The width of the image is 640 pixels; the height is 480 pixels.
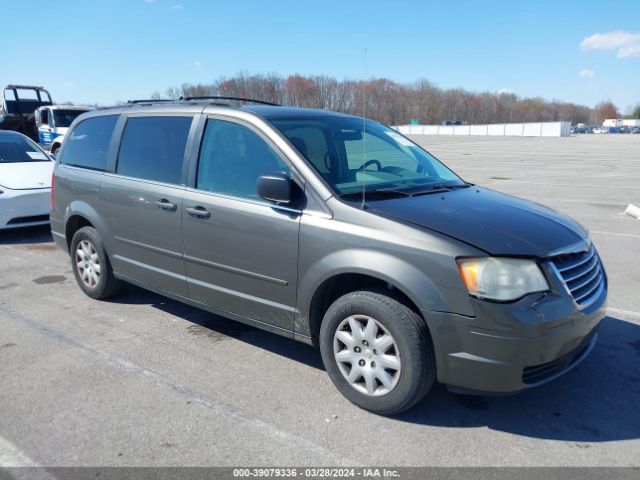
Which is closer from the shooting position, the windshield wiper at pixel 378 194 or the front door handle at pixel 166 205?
the windshield wiper at pixel 378 194

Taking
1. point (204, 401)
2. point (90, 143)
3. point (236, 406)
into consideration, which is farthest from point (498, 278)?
point (90, 143)

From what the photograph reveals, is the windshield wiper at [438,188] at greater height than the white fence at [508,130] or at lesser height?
Result: lesser

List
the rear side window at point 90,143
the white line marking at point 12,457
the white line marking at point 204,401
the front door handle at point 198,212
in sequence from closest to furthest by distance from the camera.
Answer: the white line marking at point 12,457, the white line marking at point 204,401, the front door handle at point 198,212, the rear side window at point 90,143

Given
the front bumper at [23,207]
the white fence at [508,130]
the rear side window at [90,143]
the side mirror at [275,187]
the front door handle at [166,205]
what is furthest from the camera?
the white fence at [508,130]

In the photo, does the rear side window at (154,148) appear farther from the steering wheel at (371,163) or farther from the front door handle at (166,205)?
the steering wheel at (371,163)

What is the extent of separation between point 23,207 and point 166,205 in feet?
15.9

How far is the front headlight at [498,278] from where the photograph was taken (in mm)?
2803

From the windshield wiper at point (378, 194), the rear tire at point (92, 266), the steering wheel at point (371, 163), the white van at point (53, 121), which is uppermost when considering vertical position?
the white van at point (53, 121)

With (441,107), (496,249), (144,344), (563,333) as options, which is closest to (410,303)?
(496,249)

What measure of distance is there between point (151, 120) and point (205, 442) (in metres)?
2.85

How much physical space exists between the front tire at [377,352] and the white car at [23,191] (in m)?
6.34

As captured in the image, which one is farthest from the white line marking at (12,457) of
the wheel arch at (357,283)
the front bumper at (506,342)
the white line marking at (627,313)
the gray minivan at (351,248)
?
the white line marking at (627,313)

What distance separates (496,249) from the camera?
113 inches

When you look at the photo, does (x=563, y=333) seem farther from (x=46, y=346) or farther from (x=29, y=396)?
(x=46, y=346)
